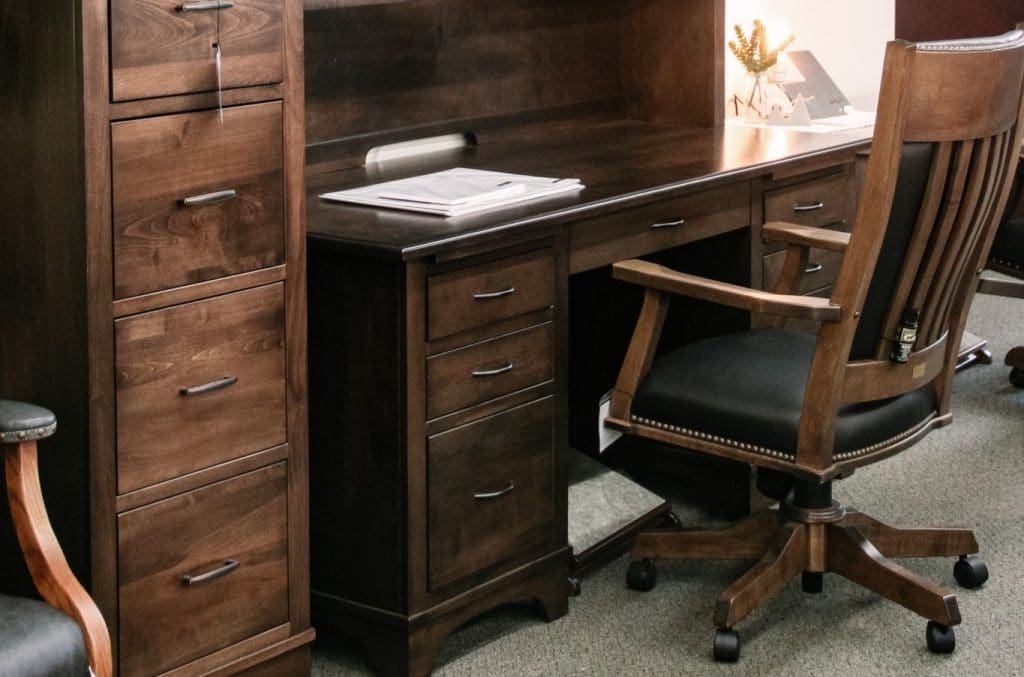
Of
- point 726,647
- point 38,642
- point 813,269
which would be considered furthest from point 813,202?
point 38,642

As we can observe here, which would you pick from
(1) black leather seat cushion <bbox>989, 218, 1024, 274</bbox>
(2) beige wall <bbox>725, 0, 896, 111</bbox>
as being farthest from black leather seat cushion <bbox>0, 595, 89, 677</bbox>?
(2) beige wall <bbox>725, 0, 896, 111</bbox>

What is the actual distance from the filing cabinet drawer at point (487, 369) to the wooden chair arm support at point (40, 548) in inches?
29.5

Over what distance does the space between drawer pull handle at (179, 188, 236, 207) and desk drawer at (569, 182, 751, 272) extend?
28.3 inches

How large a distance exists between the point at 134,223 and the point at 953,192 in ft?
4.27

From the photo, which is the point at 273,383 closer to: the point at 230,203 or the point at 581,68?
the point at 230,203

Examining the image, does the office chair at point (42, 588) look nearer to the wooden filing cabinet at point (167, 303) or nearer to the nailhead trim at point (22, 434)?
the nailhead trim at point (22, 434)

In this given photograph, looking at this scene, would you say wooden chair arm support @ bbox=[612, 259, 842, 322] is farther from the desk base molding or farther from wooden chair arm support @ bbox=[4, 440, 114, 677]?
wooden chair arm support @ bbox=[4, 440, 114, 677]

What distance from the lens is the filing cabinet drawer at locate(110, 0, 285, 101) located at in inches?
82.1

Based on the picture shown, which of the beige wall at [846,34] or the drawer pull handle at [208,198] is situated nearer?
the drawer pull handle at [208,198]

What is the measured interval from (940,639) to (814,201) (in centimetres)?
107

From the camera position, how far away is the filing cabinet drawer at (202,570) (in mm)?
2275

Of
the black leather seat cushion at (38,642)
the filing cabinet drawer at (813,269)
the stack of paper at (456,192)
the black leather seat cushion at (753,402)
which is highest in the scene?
the stack of paper at (456,192)

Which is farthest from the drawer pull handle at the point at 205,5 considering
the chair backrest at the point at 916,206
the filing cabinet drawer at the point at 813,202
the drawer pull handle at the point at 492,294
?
the filing cabinet drawer at the point at 813,202

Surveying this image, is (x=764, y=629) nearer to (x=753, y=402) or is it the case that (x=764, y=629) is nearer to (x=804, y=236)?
(x=753, y=402)
